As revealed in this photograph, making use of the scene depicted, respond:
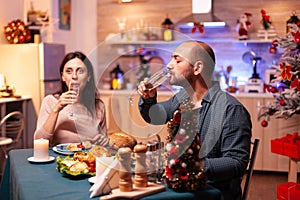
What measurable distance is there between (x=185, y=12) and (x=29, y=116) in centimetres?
221

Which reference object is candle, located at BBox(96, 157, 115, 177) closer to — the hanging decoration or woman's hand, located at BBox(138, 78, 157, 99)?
woman's hand, located at BBox(138, 78, 157, 99)

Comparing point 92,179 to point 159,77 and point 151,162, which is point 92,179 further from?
point 159,77

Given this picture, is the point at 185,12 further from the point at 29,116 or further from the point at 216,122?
the point at 216,122

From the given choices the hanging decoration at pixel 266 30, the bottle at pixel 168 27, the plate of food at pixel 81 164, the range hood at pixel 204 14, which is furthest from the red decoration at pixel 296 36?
the plate of food at pixel 81 164

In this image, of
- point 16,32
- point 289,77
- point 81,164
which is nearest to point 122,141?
point 81,164

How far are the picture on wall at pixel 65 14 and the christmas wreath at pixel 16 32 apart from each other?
0.78 meters

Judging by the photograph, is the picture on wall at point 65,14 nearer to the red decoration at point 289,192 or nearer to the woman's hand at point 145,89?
the red decoration at point 289,192

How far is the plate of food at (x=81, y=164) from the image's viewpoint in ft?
6.50

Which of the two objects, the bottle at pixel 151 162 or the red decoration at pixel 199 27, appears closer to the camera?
the bottle at pixel 151 162

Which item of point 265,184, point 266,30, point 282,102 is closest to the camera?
point 282,102

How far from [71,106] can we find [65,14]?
306cm

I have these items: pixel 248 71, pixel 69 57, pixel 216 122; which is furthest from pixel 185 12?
pixel 216 122

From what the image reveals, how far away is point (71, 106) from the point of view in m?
3.01

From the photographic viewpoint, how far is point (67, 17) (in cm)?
586
